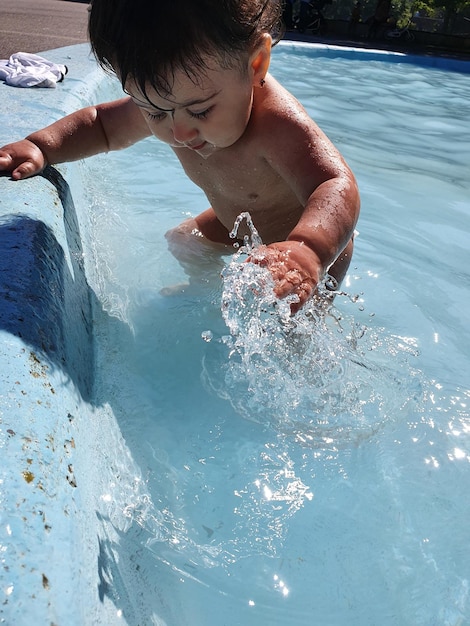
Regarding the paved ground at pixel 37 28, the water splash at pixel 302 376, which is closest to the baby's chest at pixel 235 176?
the water splash at pixel 302 376

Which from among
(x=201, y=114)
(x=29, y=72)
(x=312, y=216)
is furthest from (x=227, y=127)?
(x=29, y=72)

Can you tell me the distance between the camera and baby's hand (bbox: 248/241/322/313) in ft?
4.30

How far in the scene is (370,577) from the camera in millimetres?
1293

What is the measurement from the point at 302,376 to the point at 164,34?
106cm

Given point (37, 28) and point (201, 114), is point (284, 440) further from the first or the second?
point (37, 28)

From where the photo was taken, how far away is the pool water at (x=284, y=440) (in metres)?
1.23

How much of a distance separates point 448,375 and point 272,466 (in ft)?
2.83

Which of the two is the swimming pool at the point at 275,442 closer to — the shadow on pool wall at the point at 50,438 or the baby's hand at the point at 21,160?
the shadow on pool wall at the point at 50,438

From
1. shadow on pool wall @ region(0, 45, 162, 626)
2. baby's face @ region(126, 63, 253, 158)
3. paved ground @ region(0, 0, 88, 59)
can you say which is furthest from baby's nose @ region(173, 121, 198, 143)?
paved ground @ region(0, 0, 88, 59)

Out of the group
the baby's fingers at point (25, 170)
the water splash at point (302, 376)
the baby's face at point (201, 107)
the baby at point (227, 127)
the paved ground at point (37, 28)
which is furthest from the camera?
the paved ground at point (37, 28)

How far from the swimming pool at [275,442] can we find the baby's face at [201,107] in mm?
479

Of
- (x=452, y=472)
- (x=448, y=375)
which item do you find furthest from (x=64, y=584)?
(x=448, y=375)

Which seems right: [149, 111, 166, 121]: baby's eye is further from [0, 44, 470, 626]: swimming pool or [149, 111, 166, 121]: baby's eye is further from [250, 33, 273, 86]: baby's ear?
[0, 44, 470, 626]: swimming pool

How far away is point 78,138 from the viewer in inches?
91.4
